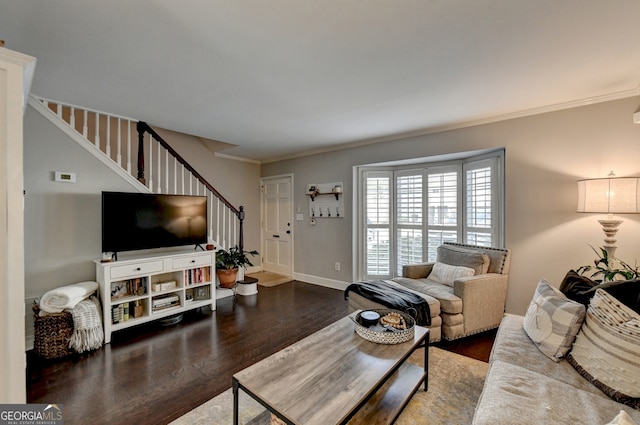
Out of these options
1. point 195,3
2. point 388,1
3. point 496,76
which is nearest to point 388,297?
point 496,76

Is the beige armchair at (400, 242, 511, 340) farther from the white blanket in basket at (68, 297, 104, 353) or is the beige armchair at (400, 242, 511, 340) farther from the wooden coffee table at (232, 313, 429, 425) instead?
the white blanket in basket at (68, 297, 104, 353)

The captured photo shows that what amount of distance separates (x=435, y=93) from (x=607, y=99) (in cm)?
162

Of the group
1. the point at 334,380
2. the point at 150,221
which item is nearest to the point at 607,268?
the point at 334,380

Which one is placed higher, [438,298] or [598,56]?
[598,56]

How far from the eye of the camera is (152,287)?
10.2 feet

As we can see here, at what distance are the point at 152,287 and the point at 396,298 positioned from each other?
267 centimetres

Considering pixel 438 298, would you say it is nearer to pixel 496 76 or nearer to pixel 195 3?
pixel 496 76

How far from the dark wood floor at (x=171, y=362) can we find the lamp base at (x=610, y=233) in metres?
1.30

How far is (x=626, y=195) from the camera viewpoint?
227 cm

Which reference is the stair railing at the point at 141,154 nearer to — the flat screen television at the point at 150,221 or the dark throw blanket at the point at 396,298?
the flat screen television at the point at 150,221

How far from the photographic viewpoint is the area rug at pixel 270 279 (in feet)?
15.9

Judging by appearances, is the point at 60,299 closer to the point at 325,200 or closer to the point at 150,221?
the point at 150,221

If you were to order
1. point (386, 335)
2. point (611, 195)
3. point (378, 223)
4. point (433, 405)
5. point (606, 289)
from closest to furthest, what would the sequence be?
point (606, 289)
point (386, 335)
point (433, 405)
point (611, 195)
point (378, 223)

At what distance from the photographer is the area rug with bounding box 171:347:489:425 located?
168cm
